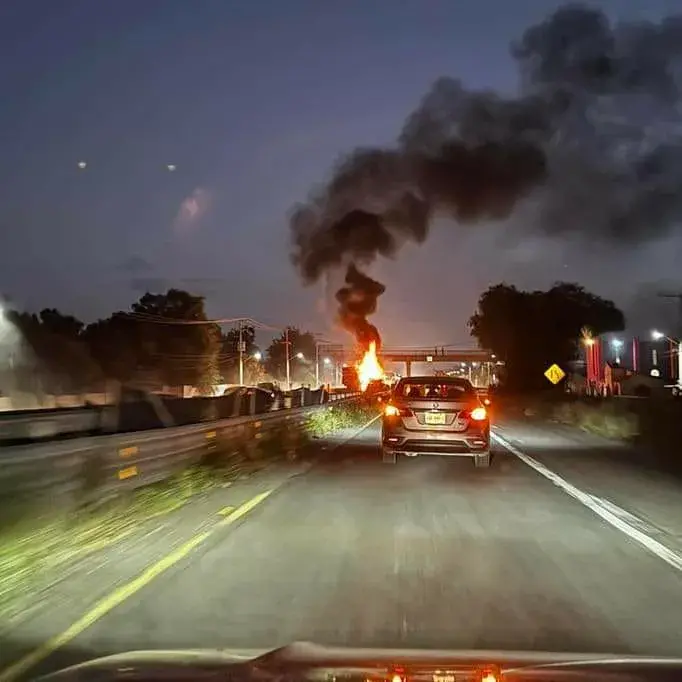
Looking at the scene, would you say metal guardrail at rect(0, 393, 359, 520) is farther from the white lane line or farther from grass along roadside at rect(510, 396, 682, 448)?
grass along roadside at rect(510, 396, 682, 448)

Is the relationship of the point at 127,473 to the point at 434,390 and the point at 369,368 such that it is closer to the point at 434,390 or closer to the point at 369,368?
the point at 434,390

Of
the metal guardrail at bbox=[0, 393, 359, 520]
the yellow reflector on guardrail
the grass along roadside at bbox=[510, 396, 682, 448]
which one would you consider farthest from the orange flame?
the yellow reflector on guardrail

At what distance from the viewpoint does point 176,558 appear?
993 cm

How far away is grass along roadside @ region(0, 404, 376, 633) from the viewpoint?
8.50 meters

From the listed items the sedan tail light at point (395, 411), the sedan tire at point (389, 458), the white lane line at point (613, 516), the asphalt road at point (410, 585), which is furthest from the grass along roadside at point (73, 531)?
the white lane line at point (613, 516)

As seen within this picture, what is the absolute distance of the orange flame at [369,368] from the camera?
66.0 metres

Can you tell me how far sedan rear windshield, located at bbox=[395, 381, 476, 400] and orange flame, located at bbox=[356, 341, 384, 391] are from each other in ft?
141

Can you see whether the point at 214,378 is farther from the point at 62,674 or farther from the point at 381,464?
the point at 62,674

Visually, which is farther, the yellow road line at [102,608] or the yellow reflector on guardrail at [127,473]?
the yellow reflector on guardrail at [127,473]

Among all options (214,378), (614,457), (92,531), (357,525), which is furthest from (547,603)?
(214,378)

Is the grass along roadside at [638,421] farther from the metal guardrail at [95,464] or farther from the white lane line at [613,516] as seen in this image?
the metal guardrail at [95,464]

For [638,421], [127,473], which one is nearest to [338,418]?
[638,421]

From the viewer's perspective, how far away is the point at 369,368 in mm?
70312

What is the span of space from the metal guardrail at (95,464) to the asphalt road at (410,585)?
1.84m
